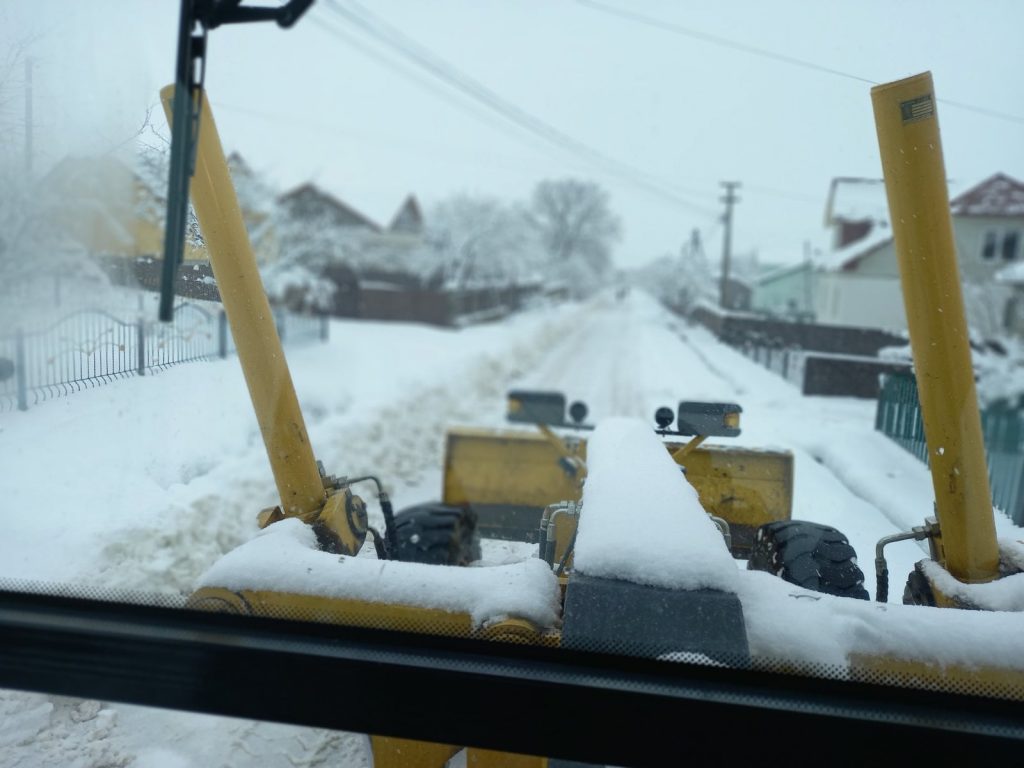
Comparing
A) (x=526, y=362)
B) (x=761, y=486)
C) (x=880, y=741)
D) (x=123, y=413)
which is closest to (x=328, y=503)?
(x=123, y=413)

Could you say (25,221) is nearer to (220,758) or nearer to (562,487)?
(220,758)

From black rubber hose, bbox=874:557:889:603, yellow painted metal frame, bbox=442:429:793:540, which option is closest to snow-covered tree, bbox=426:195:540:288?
yellow painted metal frame, bbox=442:429:793:540

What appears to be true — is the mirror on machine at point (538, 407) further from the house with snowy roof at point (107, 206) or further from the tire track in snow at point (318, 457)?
the house with snowy roof at point (107, 206)

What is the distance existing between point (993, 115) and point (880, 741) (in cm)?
153

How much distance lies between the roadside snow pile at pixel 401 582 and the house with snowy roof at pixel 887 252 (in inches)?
53.8

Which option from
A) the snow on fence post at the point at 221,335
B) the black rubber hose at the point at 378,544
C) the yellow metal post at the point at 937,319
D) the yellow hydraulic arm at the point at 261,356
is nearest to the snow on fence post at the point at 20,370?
the yellow hydraulic arm at the point at 261,356

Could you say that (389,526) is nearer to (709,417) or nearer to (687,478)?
(687,478)

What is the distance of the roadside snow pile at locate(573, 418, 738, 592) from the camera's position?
5.58 feet

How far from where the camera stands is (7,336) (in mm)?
1801

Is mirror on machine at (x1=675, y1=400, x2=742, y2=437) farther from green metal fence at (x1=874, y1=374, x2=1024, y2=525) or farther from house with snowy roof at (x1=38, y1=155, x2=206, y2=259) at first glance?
house with snowy roof at (x1=38, y1=155, x2=206, y2=259)

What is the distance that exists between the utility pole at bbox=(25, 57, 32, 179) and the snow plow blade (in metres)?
2.33

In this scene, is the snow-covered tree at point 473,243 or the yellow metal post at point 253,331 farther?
the snow-covered tree at point 473,243

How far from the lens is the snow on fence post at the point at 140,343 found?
2010mm

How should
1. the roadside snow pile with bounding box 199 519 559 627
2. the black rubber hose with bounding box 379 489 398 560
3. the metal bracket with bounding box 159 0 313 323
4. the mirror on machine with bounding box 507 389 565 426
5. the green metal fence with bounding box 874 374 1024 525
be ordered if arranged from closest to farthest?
the metal bracket with bounding box 159 0 313 323 → the roadside snow pile with bounding box 199 519 559 627 → the green metal fence with bounding box 874 374 1024 525 → the black rubber hose with bounding box 379 489 398 560 → the mirror on machine with bounding box 507 389 565 426
